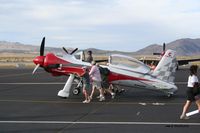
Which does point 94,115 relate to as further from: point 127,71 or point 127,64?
point 127,64

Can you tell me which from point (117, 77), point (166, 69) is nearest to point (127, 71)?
point (117, 77)

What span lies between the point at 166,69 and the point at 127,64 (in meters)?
1.86

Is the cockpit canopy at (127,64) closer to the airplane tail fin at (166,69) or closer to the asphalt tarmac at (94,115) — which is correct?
the airplane tail fin at (166,69)

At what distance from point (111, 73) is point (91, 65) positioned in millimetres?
1059

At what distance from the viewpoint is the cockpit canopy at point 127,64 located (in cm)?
1928

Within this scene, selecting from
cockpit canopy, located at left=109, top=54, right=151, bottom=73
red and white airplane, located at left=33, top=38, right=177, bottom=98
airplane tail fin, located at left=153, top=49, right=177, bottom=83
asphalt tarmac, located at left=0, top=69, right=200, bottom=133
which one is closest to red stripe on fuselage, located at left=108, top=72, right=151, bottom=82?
red and white airplane, located at left=33, top=38, right=177, bottom=98

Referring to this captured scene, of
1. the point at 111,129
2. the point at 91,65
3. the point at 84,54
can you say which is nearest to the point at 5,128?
the point at 111,129

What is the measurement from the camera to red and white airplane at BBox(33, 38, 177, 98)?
18.9 metres

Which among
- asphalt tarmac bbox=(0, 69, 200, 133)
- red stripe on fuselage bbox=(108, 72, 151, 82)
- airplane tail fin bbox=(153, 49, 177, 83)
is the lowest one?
asphalt tarmac bbox=(0, 69, 200, 133)

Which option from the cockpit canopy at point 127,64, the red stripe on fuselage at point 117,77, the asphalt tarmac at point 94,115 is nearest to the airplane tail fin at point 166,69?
the cockpit canopy at point 127,64

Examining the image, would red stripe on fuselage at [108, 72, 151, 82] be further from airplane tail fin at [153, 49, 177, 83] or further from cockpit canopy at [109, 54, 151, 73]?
airplane tail fin at [153, 49, 177, 83]

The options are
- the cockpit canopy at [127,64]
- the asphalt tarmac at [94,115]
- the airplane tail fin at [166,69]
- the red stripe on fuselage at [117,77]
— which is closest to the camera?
the asphalt tarmac at [94,115]

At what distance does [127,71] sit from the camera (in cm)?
1927

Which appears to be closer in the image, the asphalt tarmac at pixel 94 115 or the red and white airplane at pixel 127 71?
the asphalt tarmac at pixel 94 115
